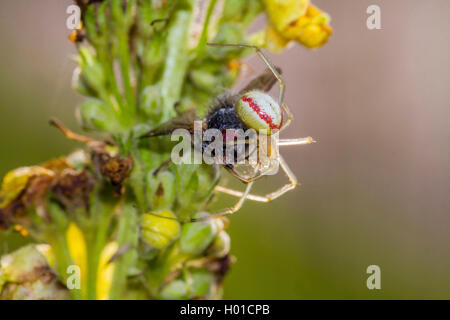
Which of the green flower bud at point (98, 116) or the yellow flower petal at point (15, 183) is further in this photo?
the yellow flower petal at point (15, 183)

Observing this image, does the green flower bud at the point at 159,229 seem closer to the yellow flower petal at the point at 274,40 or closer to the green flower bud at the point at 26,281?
the green flower bud at the point at 26,281

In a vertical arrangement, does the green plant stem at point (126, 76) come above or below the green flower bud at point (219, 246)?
A: above

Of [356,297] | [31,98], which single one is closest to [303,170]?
[356,297]

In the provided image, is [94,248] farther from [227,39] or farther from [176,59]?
[227,39]

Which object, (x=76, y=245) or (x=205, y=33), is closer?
(x=205, y=33)

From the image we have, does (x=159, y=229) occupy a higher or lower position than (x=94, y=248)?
higher

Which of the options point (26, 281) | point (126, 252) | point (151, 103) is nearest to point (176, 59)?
point (151, 103)

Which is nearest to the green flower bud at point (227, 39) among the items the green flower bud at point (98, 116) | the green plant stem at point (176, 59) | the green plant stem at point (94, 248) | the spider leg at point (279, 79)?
the spider leg at point (279, 79)
